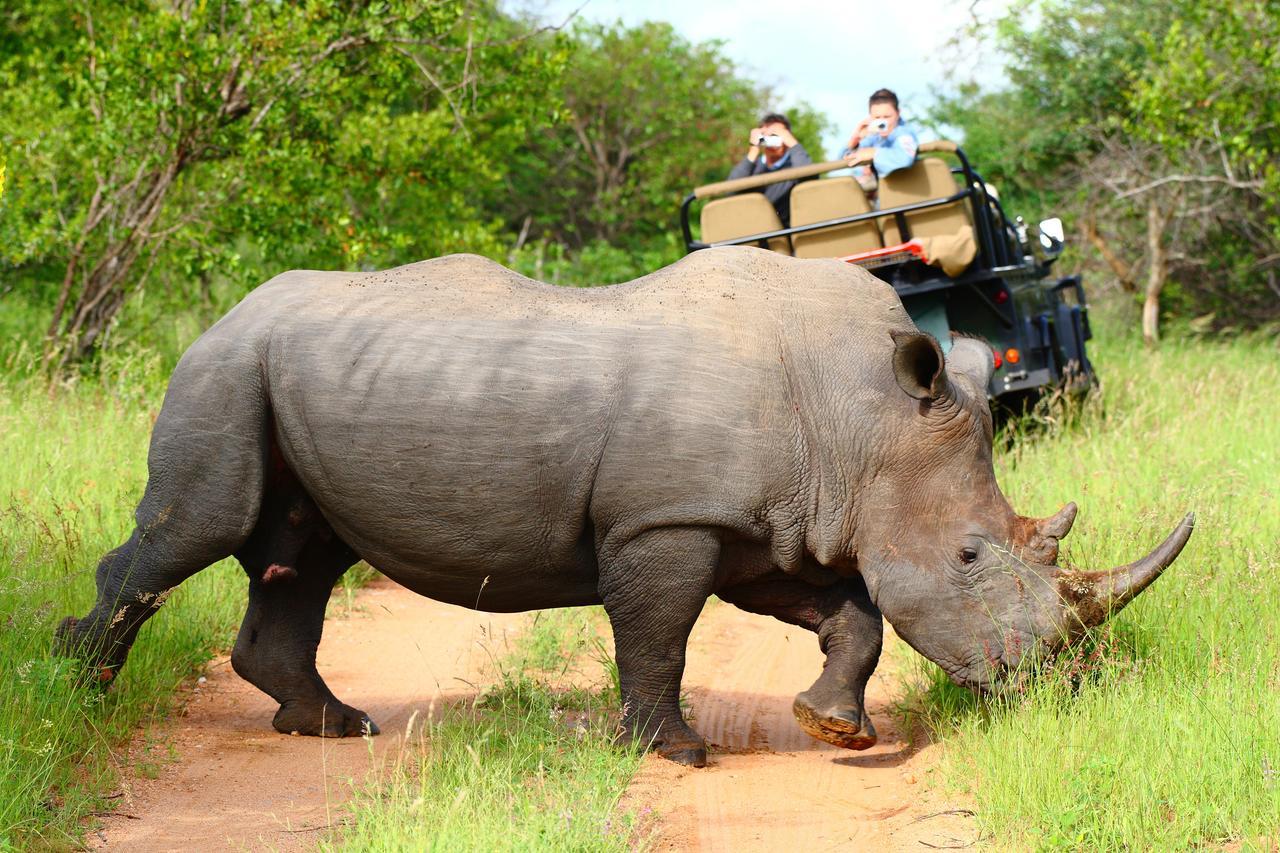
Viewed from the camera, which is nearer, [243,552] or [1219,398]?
[243,552]

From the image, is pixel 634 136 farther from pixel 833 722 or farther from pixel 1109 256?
pixel 833 722

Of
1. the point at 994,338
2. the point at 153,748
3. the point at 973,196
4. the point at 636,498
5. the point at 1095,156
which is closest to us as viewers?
the point at 636,498

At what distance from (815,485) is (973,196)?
185 inches

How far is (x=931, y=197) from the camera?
8.81 m

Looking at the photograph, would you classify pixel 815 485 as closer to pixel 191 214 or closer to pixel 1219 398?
pixel 1219 398

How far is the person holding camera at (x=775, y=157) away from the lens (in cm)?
966

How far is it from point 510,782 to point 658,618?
748 millimetres

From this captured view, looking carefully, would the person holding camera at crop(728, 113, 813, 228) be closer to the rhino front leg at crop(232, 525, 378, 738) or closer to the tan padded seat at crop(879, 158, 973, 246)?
the tan padded seat at crop(879, 158, 973, 246)

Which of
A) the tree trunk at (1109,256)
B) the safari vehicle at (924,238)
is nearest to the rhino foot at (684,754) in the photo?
the safari vehicle at (924,238)

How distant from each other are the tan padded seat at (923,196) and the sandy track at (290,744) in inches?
136

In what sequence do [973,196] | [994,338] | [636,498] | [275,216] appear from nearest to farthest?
[636,498] < [973,196] < [994,338] < [275,216]

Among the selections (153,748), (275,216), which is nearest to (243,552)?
(153,748)

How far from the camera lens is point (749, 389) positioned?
4688 mm

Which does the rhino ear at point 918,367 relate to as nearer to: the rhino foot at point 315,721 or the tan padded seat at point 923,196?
the rhino foot at point 315,721
